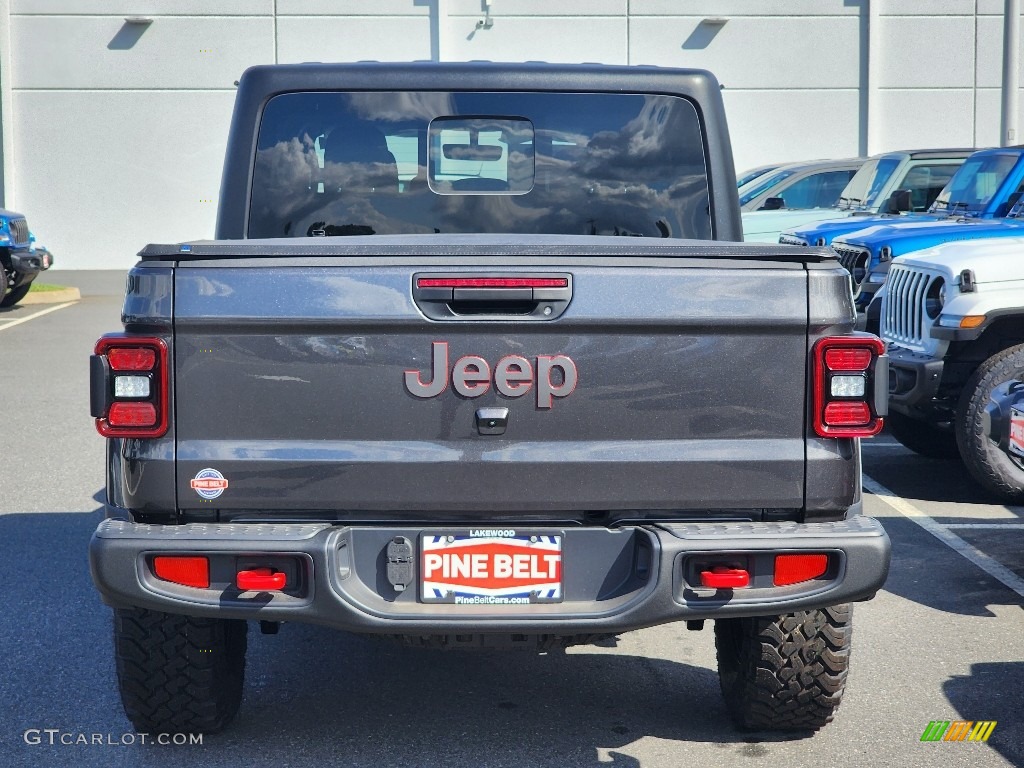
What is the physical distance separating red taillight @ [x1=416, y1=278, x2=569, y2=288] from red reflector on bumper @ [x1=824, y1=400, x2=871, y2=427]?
77cm

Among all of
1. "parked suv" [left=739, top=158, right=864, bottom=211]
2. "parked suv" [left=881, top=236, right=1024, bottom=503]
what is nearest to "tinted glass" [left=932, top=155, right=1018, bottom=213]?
"parked suv" [left=881, top=236, right=1024, bottom=503]

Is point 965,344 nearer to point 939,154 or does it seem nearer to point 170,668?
point 170,668

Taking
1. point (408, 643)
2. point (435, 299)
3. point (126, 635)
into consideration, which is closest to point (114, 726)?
point (126, 635)

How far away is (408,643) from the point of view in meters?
3.83

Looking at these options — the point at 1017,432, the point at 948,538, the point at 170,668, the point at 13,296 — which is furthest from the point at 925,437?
the point at 13,296

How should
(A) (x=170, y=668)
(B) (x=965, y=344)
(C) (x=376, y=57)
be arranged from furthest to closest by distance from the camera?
(C) (x=376, y=57) < (B) (x=965, y=344) < (A) (x=170, y=668)

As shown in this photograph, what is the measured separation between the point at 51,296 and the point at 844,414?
60.7 feet

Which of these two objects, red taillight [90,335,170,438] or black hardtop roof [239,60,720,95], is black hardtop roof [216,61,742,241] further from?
red taillight [90,335,170,438]

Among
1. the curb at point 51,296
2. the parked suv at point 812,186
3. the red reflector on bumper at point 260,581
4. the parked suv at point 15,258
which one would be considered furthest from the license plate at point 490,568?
the curb at point 51,296

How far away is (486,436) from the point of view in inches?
142

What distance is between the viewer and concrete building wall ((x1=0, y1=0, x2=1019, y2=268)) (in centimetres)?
2580

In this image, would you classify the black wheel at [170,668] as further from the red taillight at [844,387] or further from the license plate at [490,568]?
the red taillight at [844,387]

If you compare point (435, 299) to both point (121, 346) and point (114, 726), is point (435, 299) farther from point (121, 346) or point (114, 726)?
point (114, 726)

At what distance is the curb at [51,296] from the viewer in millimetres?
20016
